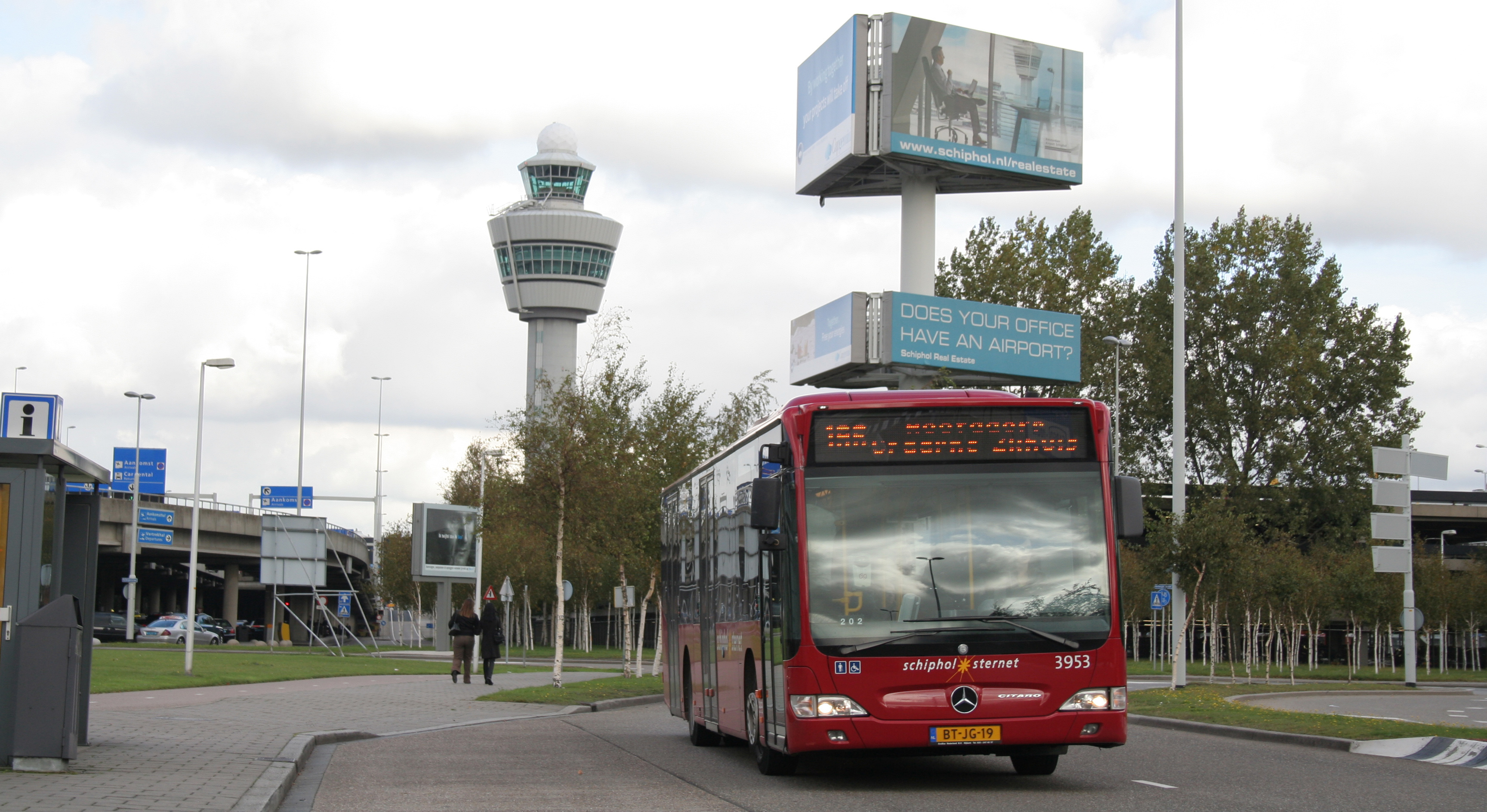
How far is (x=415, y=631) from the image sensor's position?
73688mm

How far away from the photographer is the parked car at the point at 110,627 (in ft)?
216

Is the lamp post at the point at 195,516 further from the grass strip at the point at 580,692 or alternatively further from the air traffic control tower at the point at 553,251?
the air traffic control tower at the point at 553,251

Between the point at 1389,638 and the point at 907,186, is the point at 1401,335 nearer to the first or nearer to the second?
the point at 1389,638

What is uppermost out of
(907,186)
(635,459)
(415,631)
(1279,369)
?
(907,186)

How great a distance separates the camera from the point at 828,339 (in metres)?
61.1

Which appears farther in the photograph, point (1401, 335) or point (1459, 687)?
point (1401, 335)

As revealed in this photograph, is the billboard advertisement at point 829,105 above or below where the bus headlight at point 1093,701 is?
above

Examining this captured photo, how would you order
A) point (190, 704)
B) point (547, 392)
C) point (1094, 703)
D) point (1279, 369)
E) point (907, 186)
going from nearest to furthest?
point (1094, 703)
point (190, 704)
point (547, 392)
point (907, 186)
point (1279, 369)

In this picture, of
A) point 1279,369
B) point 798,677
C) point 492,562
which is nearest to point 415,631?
point 492,562

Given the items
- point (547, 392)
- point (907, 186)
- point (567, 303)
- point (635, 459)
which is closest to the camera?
point (547, 392)

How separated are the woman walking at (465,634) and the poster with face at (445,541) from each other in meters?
26.0

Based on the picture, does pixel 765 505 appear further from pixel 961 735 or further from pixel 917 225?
pixel 917 225

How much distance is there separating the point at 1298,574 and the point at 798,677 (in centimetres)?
3596

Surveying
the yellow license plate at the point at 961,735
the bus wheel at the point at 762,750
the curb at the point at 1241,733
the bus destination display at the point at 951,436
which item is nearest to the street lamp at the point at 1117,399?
the bus destination display at the point at 951,436
